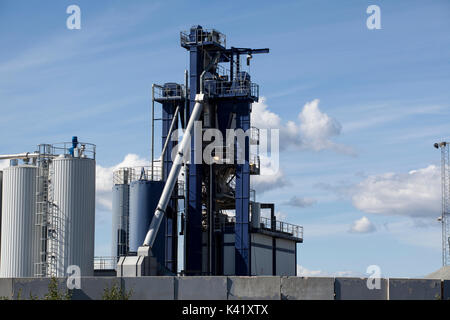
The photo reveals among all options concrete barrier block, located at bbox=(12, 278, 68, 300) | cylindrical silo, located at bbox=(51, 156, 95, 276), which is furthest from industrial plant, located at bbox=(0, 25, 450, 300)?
concrete barrier block, located at bbox=(12, 278, 68, 300)

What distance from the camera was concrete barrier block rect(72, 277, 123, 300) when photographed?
3572 cm

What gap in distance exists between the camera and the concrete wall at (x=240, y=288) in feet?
116

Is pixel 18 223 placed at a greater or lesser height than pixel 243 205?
lesser

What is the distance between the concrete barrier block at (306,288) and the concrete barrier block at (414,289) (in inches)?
104

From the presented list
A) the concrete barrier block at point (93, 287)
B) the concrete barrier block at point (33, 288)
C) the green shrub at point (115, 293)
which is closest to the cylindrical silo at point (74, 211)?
the concrete barrier block at point (33, 288)

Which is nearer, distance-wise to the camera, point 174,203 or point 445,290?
point 445,290

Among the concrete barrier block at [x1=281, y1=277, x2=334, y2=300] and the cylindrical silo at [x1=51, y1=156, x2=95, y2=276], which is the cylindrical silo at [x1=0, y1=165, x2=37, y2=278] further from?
the concrete barrier block at [x1=281, y1=277, x2=334, y2=300]

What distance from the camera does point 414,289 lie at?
35500 mm

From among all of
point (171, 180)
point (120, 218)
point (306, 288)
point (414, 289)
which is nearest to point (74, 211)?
point (171, 180)

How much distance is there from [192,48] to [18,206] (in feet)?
64.3

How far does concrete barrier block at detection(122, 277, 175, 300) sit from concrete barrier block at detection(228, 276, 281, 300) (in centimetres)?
268

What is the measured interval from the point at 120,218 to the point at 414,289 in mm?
32642

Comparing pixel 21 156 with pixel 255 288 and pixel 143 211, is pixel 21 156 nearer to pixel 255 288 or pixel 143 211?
pixel 143 211

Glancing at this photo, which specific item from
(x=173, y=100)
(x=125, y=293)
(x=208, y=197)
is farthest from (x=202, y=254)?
(x=125, y=293)
